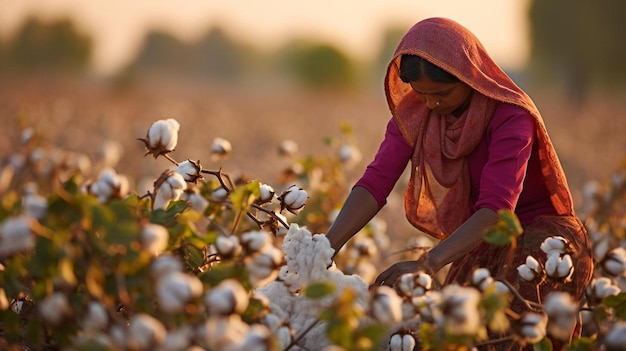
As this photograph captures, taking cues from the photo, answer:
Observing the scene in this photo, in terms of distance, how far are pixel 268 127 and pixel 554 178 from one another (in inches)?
473

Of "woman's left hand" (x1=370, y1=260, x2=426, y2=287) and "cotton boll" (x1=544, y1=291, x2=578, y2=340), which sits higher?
"cotton boll" (x1=544, y1=291, x2=578, y2=340)

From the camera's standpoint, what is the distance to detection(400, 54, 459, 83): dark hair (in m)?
2.28

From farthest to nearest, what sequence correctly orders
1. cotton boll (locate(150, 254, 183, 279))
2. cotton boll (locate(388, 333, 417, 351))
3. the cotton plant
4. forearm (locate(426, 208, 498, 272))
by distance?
forearm (locate(426, 208, 498, 272)), cotton boll (locate(388, 333, 417, 351)), the cotton plant, cotton boll (locate(150, 254, 183, 279))

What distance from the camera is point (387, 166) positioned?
2.53 m

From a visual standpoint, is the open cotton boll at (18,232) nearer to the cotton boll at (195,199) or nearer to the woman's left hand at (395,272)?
the woman's left hand at (395,272)

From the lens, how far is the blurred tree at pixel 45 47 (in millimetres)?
52156

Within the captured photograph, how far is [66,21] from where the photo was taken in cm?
→ 5194

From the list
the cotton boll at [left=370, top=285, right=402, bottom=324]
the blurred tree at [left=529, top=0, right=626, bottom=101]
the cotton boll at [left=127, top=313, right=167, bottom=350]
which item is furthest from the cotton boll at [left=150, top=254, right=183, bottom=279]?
the blurred tree at [left=529, top=0, right=626, bottom=101]

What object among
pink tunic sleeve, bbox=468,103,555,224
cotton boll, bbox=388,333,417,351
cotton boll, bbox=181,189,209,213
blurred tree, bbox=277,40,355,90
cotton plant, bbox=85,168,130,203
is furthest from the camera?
blurred tree, bbox=277,40,355,90

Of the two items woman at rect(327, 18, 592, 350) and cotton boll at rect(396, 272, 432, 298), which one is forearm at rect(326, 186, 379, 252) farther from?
cotton boll at rect(396, 272, 432, 298)

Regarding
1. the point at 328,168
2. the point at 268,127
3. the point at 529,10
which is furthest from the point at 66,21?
the point at 328,168

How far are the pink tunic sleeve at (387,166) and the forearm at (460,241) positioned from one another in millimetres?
418

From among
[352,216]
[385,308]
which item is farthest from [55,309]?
[352,216]

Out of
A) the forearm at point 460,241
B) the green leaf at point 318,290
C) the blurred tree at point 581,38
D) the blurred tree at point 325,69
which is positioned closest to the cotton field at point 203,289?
the green leaf at point 318,290
